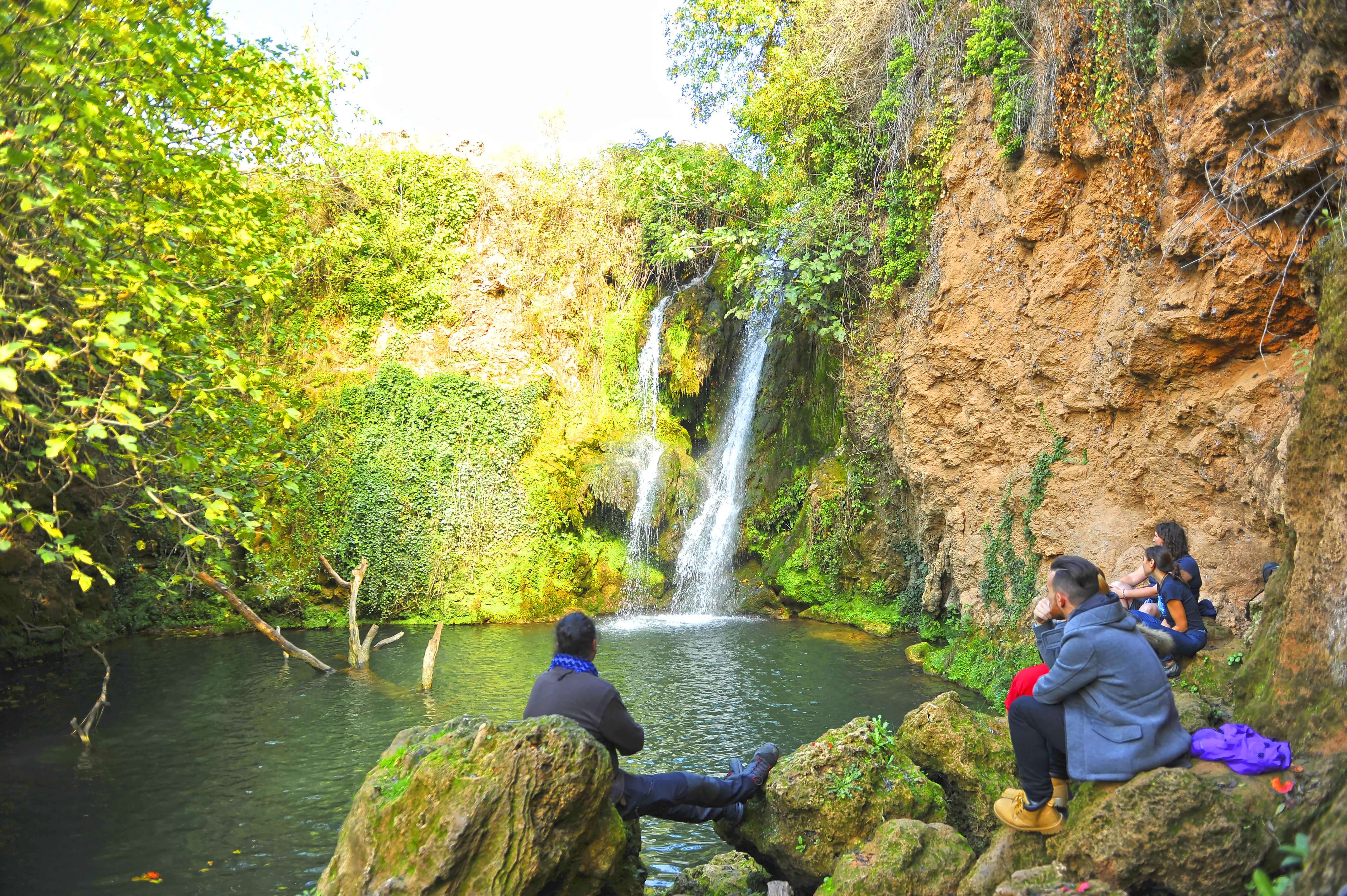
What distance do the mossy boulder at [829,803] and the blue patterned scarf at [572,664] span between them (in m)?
1.55

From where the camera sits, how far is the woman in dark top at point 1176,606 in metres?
6.41

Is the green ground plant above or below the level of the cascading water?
above

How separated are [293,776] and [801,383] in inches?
539

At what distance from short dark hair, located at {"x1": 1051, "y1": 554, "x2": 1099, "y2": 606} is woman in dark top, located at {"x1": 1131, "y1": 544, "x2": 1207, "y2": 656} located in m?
3.07

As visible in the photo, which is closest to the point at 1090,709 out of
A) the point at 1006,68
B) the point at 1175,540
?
the point at 1175,540

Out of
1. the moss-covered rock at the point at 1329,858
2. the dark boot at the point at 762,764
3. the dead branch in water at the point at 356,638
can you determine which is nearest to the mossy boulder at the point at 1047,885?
the moss-covered rock at the point at 1329,858

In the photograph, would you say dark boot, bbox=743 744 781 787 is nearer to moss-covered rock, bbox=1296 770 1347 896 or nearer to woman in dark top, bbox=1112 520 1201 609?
moss-covered rock, bbox=1296 770 1347 896

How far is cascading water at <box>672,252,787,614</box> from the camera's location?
17344 mm

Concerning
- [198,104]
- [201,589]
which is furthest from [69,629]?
[198,104]

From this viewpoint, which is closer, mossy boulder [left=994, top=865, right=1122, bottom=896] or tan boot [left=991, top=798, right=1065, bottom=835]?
mossy boulder [left=994, top=865, right=1122, bottom=896]

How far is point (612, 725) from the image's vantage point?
463cm

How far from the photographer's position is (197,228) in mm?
6254

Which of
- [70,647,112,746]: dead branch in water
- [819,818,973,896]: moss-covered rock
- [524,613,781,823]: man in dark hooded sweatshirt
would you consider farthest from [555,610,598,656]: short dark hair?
[70,647,112,746]: dead branch in water

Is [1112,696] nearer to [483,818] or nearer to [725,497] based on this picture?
[483,818]
